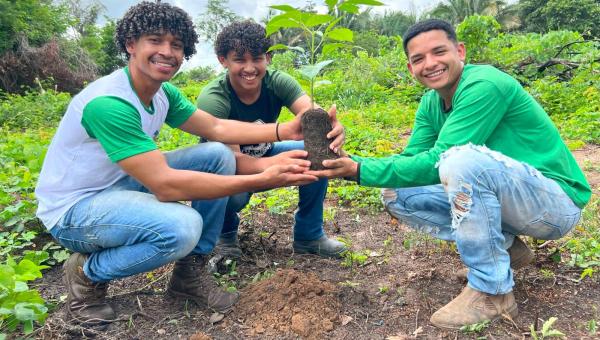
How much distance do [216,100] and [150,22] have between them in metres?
0.68

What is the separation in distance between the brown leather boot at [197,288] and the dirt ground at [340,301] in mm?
48

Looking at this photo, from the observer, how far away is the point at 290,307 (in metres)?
2.01

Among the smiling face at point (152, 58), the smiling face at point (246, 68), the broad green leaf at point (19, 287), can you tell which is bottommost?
the broad green leaf at point (19, 287)

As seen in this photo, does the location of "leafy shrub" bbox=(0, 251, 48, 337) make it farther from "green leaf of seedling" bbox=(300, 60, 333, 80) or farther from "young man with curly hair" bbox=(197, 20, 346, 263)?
"green leaf of seedling" bbox=(300, 60, 333, 80)

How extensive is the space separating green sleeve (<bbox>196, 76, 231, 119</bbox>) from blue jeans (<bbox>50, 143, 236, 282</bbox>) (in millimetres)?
760

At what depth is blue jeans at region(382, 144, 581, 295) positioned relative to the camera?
5.90ft

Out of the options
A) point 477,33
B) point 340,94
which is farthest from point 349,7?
point 340,94

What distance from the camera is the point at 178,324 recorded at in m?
2.05

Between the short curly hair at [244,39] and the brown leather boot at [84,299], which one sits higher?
the short curly hair at [244,39]

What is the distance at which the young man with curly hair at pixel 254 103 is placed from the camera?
2.58 m

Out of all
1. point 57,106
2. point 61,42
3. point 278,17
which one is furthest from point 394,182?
point 61,42

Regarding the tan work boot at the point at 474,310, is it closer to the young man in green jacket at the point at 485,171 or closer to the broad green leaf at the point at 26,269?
the young man in green jacket at the point at 485,171

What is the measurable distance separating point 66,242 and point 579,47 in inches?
354

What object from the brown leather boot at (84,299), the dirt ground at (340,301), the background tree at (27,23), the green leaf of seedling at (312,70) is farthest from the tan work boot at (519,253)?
the background tree at (27,23)
